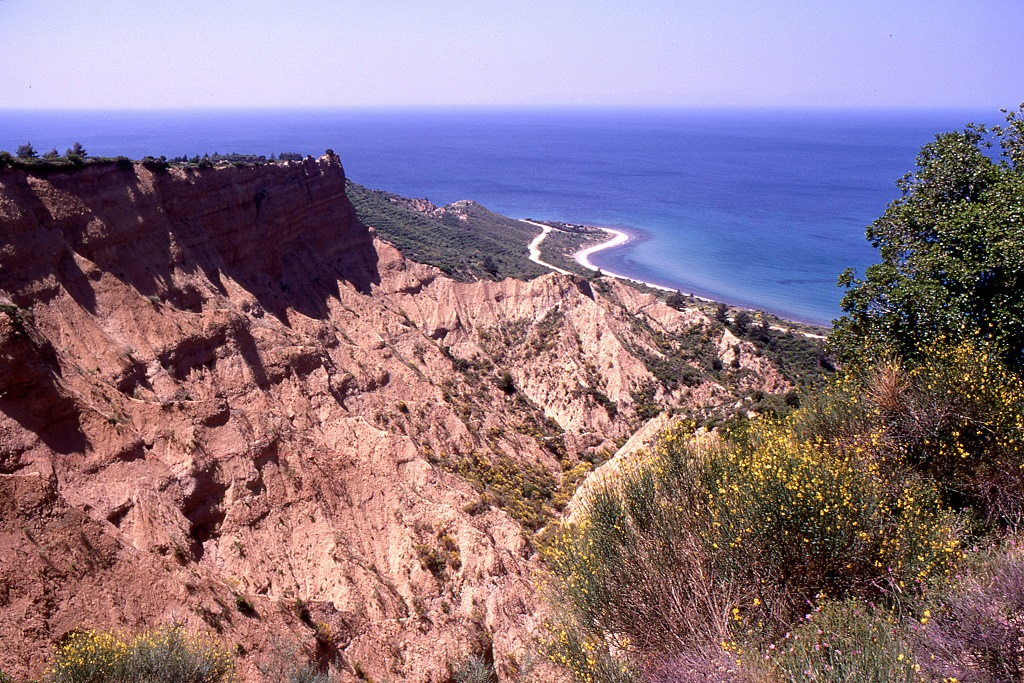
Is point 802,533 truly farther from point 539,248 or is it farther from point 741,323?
point 539,248

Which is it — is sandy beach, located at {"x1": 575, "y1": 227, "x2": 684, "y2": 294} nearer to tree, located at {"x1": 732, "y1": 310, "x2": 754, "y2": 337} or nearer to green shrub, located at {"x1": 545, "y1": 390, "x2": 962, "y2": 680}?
tree, located at {"x1": 732, "y1": 310, "x2": 754, "y2": 337}

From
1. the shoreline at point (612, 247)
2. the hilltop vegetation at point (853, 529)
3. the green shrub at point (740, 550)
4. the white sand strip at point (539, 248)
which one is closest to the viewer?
the hilltop vegetation at point (853, 529)

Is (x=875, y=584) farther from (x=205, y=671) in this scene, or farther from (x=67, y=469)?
(x=67, y=469)

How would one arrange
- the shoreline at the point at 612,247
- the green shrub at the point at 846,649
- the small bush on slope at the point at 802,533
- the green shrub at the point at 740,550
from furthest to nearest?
the shoreline at the point at 612,247 < the green shrub at the point at 740,550 < the small bush on slope at the point at 802,533 < the green shrub at the point at 846,649

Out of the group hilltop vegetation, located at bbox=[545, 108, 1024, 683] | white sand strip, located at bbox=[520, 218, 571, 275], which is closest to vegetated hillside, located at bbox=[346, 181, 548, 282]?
white sand strip, located at bbox=[520, 218, 571, 275]

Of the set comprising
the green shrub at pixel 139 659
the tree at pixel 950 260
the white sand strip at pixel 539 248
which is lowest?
the white sand strip at pixel 539 248

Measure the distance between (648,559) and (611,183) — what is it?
180801 mm

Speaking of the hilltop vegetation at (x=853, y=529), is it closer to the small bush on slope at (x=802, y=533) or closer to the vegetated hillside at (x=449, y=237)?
the small bush on slope at (x=802, y=533)

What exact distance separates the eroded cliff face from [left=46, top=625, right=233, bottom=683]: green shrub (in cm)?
74

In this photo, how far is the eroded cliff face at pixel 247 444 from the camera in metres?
14.8

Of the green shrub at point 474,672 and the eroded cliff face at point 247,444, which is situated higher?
the eroded cliff face at point 247,444

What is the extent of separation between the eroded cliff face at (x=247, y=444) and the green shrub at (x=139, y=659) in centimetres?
74

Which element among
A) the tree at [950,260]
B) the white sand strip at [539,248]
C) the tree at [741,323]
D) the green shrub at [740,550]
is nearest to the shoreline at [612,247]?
the white sand strip at [539,248]

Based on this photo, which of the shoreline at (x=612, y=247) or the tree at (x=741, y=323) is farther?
the shoreline at (x=612, y=247)
